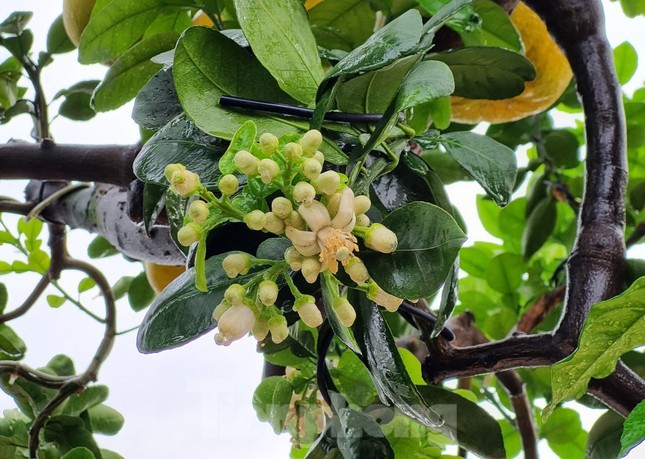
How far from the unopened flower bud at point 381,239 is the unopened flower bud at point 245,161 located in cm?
4

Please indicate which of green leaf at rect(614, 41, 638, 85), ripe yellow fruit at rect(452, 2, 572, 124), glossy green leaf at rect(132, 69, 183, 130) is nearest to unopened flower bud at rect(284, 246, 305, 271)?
glossy green leaf at rect(132, 69, 183, 130)

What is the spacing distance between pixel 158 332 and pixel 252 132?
0.08 metres

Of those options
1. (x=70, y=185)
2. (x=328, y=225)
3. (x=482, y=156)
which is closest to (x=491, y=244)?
(x=70, y=185)

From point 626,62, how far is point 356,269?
0.70m

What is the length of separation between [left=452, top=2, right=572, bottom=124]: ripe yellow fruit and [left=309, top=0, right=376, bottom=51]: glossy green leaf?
0.10 m

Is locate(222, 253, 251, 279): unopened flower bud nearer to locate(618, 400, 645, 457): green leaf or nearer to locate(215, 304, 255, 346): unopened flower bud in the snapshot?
locate(215, 304, 255, 346): unopened flower bud

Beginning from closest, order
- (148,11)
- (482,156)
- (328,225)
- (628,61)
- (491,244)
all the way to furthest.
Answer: (328,225), (482,156), (148,11), (628,61), (491,244)

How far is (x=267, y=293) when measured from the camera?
9.4 inches

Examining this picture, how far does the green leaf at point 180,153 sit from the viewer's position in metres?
0.28

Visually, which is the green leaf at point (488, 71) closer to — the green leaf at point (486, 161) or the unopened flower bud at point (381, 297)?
the green leaf at point (486, 161)

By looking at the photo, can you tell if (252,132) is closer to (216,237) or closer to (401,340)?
(216,237)

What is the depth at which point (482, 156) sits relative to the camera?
1.09ft

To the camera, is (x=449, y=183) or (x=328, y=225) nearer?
(x=328, y=225)

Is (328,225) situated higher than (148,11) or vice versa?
(148,11)
